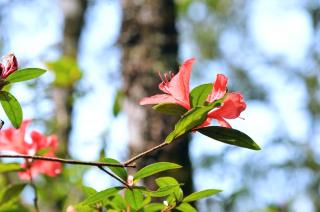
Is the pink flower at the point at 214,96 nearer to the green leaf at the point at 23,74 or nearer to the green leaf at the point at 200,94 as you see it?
the green leaf at the point at 200,94

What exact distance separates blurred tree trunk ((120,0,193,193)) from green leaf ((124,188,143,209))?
90 cm

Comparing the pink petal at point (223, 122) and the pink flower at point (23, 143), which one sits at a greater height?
the pink petal at point (223, 122)

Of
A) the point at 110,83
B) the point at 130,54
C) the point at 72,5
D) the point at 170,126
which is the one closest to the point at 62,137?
the point at 110,83

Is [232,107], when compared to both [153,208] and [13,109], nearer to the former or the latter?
[153,208]

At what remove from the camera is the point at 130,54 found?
6.81ft

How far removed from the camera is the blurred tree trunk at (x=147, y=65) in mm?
1792

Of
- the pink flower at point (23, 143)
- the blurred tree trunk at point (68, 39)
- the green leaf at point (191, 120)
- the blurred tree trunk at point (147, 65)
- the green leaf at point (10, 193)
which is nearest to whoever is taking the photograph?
the green leaf at point (191, 120)

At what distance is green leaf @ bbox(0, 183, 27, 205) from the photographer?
1072mm

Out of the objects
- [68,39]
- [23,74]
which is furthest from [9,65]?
[68,39]

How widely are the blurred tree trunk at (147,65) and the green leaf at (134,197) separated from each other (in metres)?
0.90

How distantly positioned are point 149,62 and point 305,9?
6.14 metres

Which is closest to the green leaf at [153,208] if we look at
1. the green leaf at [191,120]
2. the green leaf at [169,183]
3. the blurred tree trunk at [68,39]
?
the green leaf at [169,183]

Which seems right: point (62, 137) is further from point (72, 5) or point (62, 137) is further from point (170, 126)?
point (72, 5)

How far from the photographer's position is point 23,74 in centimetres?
79
